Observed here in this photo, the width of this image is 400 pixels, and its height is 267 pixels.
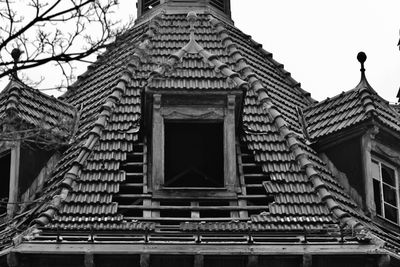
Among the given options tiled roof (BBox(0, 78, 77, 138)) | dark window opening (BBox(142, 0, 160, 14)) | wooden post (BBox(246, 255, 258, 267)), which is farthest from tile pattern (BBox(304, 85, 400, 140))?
dark window opening (BBox(142, 0, 160, 14))

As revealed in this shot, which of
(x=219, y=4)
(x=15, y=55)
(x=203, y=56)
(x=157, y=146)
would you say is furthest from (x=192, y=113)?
(x=219, y=4)

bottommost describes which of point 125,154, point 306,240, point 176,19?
point 306,240

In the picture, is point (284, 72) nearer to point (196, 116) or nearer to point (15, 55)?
point (196, 116)

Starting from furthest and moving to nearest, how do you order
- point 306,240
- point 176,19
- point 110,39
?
point 176,19 < point 306,240 < point 110,39

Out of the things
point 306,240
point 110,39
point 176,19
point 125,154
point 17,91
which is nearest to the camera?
point 110,39

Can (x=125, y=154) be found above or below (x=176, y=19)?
below

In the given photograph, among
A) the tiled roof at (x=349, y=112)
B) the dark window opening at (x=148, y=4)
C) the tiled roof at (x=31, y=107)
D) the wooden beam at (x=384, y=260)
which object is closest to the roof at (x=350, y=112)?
the tiled roof at (x=349, y=112)

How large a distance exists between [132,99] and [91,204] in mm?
2987

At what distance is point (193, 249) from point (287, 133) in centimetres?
351

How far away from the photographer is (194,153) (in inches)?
763

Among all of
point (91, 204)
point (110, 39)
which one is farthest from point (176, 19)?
point (110, 39)

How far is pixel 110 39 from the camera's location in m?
14.3

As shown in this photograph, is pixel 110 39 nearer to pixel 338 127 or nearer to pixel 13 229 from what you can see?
pixel 13 229

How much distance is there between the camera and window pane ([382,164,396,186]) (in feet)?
67.5
